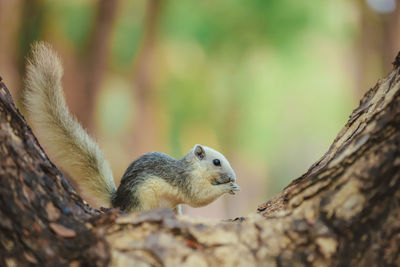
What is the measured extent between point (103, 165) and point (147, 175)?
185 mm

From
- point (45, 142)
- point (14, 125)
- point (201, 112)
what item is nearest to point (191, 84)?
point (201, 112)

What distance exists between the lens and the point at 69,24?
14.4 feet

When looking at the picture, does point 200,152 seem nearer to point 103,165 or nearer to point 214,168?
point 214,168

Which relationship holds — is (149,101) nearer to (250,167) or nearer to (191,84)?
(191,84)

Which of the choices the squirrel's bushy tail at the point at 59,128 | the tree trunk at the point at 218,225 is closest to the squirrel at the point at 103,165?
the squirrel's bushy tail at the point at 59,128

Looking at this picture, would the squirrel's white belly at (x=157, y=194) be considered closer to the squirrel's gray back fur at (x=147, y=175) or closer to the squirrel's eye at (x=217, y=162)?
the squirrel's gray back fur at (x=147, y=175)

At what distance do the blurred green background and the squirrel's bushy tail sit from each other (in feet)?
8.32

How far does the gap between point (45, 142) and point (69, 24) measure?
3126 mm

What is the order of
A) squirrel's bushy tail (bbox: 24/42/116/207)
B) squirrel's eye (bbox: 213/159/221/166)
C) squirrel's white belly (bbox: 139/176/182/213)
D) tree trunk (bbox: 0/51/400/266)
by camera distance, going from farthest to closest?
squirrel's eye (bbox: 213/159/221/166)
squirrel's white belly (bbox: 139/176/182/213)
squirrel's bushy tail (bbox: 24/42/116/207)
tree trunk (bbox: 0/51/400/266)

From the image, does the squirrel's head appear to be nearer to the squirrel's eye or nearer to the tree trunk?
the squirrel's eye

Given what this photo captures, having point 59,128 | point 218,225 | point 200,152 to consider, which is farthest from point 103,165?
point 218,225

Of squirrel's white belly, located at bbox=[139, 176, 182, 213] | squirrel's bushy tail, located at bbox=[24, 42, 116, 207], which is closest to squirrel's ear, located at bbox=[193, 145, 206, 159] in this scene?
squirrel's white belly, located at bbox=[139, 176, 182, 213]

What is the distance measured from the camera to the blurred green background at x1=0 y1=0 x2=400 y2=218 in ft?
14.7

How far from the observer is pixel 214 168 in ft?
6.53
